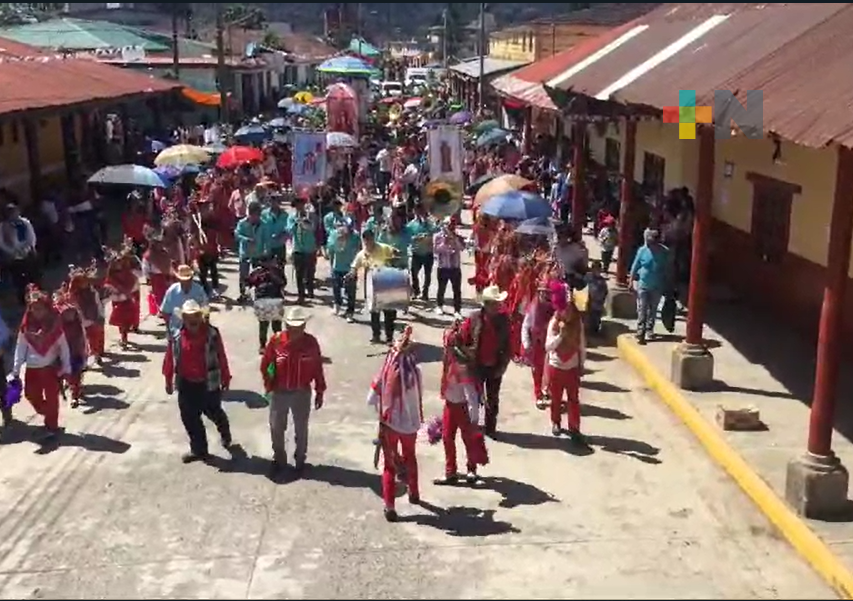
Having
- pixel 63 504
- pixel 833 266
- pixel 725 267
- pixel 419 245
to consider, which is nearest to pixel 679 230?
pixel 725 267

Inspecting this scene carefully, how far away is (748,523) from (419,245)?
25.3 feet

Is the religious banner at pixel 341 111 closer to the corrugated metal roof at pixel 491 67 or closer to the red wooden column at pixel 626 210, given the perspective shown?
the corrugated metal roof at pixel 491 67

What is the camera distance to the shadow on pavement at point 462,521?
7.67m

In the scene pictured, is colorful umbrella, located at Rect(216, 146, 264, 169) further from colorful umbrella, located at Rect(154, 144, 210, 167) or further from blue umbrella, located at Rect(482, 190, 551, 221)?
blue umbrella, located at Rect(482, 190, 551, 221)

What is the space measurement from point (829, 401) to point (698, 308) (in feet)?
10.2

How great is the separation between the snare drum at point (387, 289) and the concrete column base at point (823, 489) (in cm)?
605

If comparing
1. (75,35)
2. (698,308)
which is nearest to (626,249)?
(698,308)

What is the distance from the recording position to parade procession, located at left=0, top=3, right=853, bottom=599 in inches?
286

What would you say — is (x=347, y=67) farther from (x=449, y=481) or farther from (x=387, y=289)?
(x=449, y=481)

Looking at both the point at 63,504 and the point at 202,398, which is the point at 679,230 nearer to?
the point at 202,398

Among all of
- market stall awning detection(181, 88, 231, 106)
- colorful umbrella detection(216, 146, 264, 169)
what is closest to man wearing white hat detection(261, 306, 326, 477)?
colorful umbrella detection(216, 146, 264, 169)

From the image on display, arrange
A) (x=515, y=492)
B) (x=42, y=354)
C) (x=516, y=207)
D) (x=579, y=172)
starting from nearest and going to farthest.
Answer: (x=515, y=492), (x=42, y=354), (x=516, y=207), (x=579, y=172)

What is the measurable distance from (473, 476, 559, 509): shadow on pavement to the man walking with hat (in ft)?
8.18

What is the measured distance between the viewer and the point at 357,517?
26.1 feet
